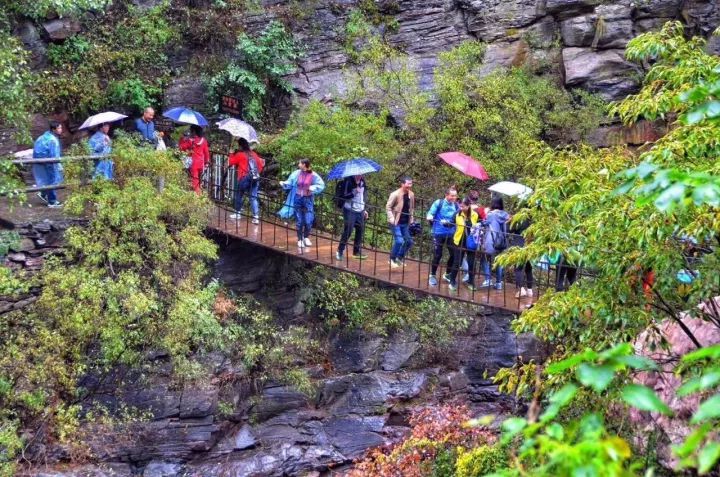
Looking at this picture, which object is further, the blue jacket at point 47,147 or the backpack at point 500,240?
the blue jacket at point 47,147

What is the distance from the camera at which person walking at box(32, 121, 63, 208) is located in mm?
10492

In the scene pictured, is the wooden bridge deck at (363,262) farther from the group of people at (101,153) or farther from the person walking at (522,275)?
the group of people at (101,153)

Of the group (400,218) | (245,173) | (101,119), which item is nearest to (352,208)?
(400,218)

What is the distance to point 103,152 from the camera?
10.4 m

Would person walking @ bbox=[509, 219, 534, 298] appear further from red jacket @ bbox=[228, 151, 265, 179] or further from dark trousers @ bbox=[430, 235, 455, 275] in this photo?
red jacket @ bbox=[228, 151, 265, 179]

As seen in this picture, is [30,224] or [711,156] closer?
[711,156]

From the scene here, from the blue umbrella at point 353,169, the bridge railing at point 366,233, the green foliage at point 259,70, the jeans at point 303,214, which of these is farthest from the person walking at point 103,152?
the green foliage at point 259,70

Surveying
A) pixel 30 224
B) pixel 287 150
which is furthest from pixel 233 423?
pixel 287 150

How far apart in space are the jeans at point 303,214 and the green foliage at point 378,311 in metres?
1.42

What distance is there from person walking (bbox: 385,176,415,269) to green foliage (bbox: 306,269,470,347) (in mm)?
1459

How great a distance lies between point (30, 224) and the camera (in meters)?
9.91

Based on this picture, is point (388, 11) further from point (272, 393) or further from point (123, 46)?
point (272, 393)

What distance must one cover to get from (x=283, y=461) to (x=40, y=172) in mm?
5019

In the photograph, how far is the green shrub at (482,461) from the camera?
24.0 ft
